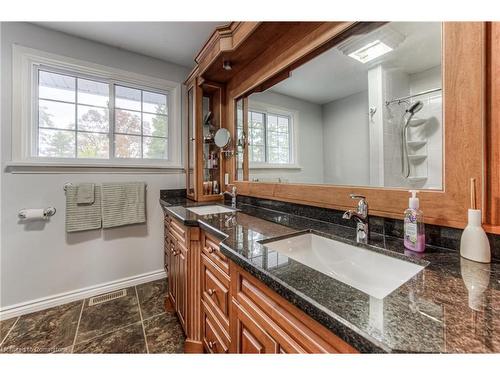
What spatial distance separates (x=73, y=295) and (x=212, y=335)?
5.13ft

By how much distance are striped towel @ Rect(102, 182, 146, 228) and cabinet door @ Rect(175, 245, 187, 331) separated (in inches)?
32.7

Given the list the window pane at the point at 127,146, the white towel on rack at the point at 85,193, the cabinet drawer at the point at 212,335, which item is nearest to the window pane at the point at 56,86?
the window pane at the point at 127,146

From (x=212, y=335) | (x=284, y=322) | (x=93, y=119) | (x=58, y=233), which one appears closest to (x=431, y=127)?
(x=284, y=322)

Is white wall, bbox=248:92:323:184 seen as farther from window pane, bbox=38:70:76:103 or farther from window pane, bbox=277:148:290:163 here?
window pane, bbox=38:70:76:103

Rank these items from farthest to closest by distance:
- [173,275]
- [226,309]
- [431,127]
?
[173,275] < [226,309] < [431,127]

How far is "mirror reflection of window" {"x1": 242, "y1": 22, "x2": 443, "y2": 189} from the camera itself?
2.49 ft

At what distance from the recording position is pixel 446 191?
2.29 feet

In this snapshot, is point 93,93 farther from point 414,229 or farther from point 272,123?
point 414,229

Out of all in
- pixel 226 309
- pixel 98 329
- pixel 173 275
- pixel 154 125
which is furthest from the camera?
pixel 154 125

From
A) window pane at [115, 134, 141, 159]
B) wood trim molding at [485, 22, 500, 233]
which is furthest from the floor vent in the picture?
wood trim molding at [485, 22, 500, 233]

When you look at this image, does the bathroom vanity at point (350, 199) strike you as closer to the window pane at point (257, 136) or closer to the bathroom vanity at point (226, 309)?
the bathroom vanity at point (226, 309)

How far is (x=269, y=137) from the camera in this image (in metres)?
1.55
